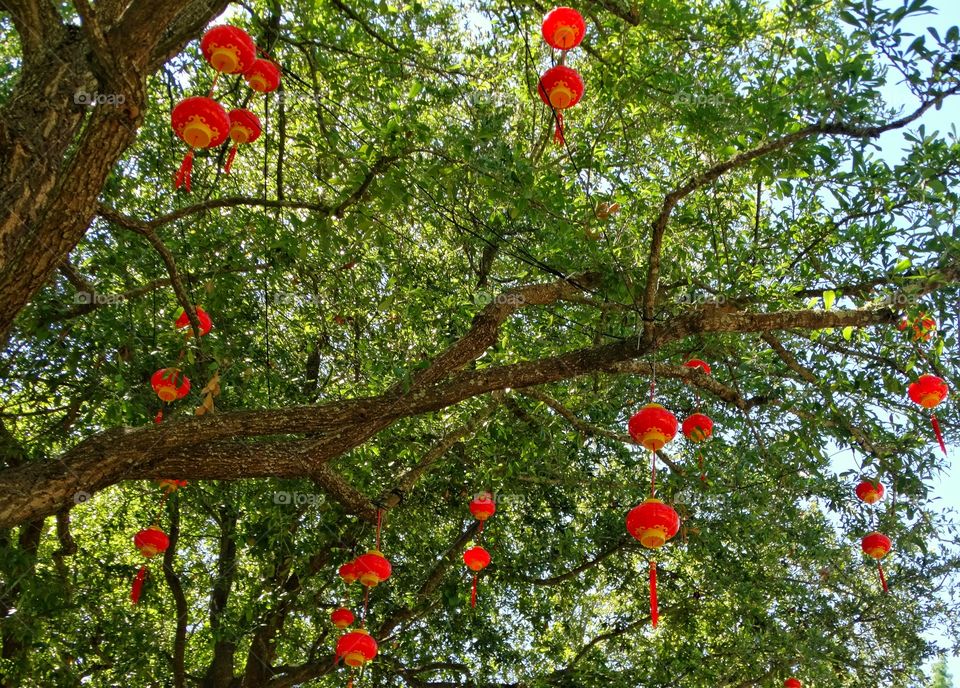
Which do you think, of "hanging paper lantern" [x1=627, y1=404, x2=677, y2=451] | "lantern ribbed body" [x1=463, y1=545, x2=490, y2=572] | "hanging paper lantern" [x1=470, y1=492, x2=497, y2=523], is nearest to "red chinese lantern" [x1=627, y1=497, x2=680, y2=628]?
"hanging paper lantern" [x1=627, y1=404, x2=677, y2=451]

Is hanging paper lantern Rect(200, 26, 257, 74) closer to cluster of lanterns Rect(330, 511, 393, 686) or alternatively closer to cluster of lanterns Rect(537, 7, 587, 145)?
cluster of lanterns Rect(537, 7, 587, 145)

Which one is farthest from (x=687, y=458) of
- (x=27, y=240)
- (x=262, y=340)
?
(x=27, y=240)

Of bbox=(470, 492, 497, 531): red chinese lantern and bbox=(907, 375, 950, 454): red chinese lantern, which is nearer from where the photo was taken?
bbox=(907, 375, 950, 454): red chinese lantern

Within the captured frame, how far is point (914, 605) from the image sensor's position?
22.0 ft

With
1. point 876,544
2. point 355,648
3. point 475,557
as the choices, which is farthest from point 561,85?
point 876,544

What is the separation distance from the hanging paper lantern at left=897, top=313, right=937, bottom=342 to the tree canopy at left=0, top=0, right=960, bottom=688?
81 mm

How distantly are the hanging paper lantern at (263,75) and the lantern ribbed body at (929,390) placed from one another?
9.92ft

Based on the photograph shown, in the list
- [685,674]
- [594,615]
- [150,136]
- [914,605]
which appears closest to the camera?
[150,136]

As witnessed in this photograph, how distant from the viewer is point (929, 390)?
3570mm

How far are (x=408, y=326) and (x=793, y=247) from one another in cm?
236

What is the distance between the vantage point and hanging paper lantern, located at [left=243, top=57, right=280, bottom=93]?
2926 millimetres

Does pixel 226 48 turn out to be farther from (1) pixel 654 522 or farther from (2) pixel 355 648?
(2) pixel 355 648

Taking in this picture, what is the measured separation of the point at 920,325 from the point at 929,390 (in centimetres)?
48

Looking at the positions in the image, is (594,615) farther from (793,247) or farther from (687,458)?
Answer: (793,247)
